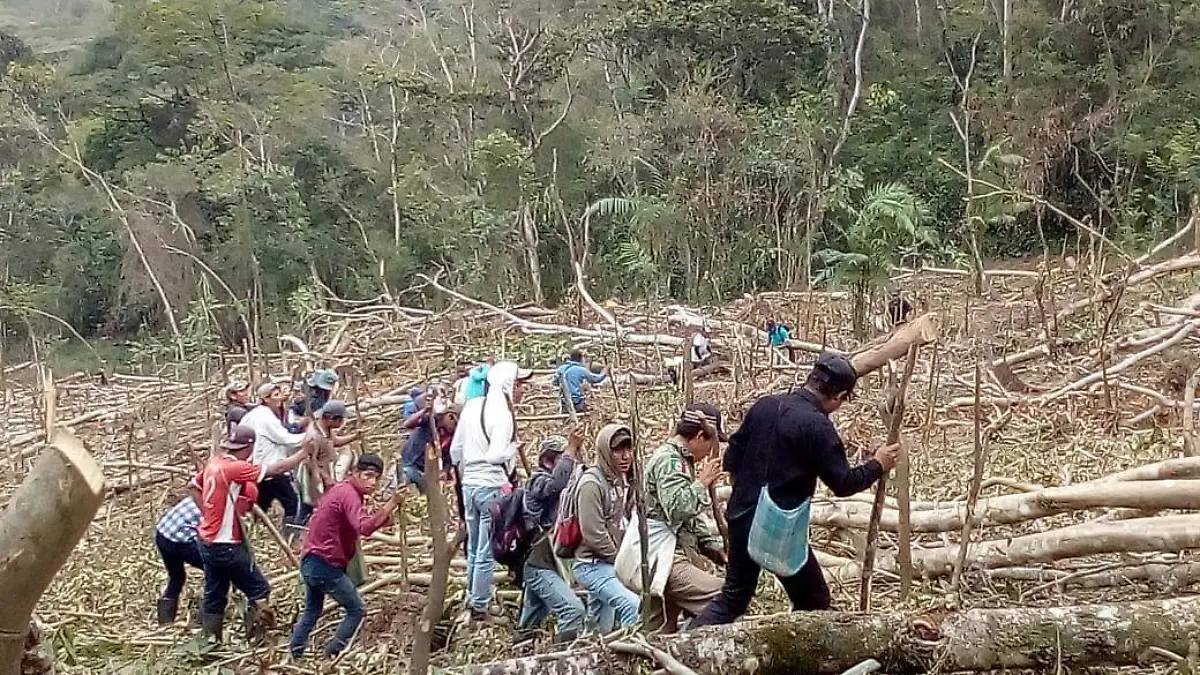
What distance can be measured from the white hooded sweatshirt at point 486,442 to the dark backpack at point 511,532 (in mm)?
467

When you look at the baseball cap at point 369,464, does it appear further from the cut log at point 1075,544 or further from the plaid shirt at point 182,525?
the cut log at point 1075,544

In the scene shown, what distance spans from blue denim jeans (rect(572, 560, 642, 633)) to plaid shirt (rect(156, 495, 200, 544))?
7.29 ft

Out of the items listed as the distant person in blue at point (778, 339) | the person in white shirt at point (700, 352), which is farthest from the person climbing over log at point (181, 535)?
the person in white shirt at point (700, 352)

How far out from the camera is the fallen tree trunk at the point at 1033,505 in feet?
15.4

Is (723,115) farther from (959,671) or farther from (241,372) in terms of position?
(959,671)

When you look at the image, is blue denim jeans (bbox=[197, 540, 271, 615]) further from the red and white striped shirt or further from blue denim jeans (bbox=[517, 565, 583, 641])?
blue denim jeans (bbox=[517, 565, 583, 641])

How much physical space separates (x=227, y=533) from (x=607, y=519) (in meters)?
1.92

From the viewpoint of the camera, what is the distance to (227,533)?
553cm

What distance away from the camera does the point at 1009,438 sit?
8.14 metres

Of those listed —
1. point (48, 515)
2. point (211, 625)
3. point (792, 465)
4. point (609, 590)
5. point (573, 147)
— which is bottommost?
point (211, 625)

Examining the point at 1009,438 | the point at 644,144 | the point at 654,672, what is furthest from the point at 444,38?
the point at 654,672

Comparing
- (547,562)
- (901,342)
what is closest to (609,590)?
(547,562)

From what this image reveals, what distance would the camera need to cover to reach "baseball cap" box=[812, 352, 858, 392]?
153 inches

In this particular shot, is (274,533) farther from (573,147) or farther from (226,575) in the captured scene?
(573,147)
